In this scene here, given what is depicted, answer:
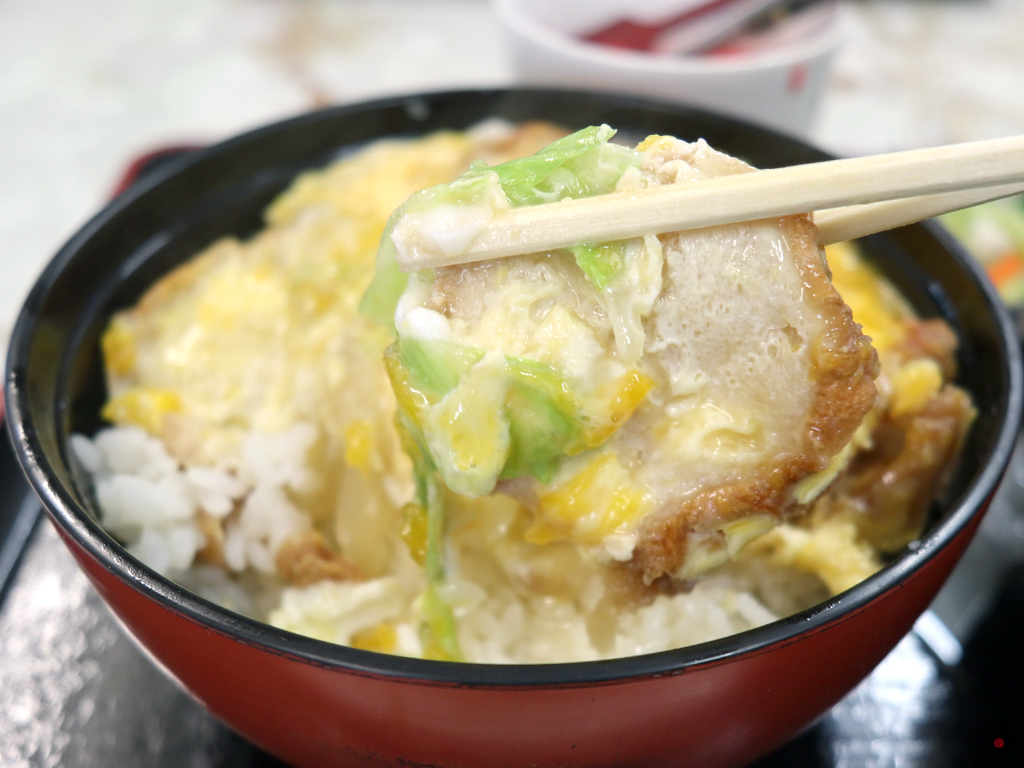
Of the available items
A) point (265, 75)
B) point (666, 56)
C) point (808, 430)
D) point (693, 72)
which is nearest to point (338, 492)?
point (808, 430)

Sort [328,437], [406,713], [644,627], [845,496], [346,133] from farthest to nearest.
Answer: [346,133] → [328,437] → [845,496] → [644,627] → [406,713]

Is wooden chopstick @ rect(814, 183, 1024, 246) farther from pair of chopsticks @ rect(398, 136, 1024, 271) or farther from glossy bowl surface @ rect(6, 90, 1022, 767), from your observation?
glossy bowl surface @ rect(6, 90, 1022, 767)

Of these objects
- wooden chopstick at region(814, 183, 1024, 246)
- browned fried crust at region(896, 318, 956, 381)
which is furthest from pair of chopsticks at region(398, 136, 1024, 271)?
browned fried crust at region(896, 318, 956, 381)

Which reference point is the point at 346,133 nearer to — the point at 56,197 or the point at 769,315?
the point at 769,315

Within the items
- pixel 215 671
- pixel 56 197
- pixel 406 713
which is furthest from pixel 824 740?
pixel 56 197

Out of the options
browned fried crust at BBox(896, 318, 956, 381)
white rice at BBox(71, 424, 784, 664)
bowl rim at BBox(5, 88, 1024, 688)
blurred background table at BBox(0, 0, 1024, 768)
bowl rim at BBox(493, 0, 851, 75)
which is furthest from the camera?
blurred background table at BBox(0, 0, 1024, 768)

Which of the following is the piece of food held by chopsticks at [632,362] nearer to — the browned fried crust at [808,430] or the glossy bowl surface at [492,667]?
the browned fried crust at [808,430]

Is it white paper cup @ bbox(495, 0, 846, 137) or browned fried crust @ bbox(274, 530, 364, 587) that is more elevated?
white paper cup @ bbox(495, 0, 846, 137)
